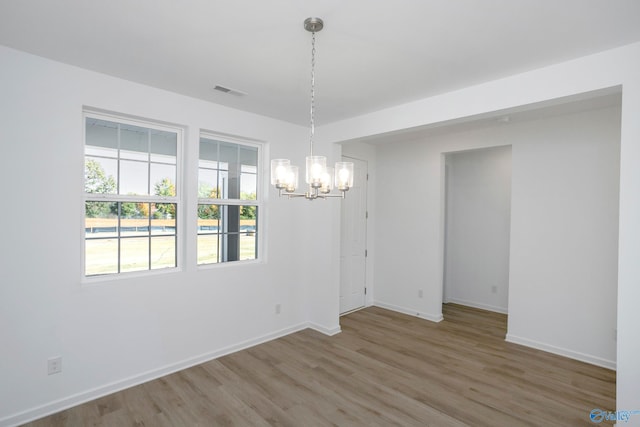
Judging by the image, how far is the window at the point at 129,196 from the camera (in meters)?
2.87

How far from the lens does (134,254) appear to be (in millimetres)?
3070

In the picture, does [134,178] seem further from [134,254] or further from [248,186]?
[248,186]

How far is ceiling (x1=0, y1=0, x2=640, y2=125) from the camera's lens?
6.06ft

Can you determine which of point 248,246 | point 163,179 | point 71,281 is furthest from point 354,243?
point 71,281

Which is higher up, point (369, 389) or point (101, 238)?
point (101, 238)

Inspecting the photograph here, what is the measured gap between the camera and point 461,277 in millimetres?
5605

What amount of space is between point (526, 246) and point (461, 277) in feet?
5.89

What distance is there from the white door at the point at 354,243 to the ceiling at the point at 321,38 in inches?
88.9

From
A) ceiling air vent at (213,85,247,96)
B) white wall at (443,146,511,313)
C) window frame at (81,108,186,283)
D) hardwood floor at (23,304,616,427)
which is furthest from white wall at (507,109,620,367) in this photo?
window frame at (81,108,186,283)

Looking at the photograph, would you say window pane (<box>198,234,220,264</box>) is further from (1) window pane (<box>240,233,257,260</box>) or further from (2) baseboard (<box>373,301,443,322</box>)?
(2) baseboard (<box>373,301,443,322</box>)

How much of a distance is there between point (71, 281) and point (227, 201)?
158 centimetres

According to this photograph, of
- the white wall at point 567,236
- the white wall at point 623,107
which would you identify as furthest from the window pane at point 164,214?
the white wall at point 567,236

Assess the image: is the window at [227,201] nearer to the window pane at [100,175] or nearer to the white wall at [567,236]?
the window pane at [100,175]

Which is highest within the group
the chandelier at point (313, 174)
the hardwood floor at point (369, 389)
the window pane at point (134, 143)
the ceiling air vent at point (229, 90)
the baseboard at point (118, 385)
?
the ceiling air vent at point (229, 90)
